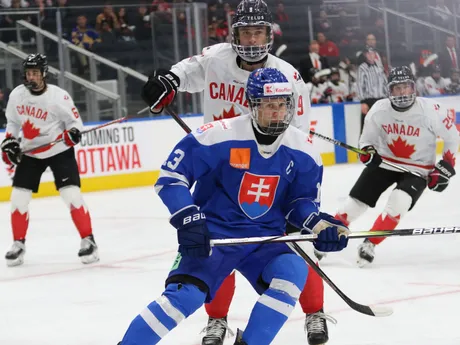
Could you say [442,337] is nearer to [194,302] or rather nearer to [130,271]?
[194,302]

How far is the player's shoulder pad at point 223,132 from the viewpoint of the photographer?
9.46 feet

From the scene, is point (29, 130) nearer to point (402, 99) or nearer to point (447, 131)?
point (402, 99)

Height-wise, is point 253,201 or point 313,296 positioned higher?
point 253,201

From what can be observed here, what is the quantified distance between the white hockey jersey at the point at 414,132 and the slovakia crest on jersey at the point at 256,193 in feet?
7.34

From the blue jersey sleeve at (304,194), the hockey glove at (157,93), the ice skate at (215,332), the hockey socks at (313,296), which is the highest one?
the hockey glove at (157,93)

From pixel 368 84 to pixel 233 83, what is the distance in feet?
21.9

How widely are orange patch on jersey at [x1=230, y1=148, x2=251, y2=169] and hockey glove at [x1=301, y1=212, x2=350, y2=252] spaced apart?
260 millimetres

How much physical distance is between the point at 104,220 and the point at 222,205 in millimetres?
4211

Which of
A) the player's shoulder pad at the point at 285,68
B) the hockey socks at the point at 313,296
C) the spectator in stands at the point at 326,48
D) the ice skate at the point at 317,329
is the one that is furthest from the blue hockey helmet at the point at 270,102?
the spectator in stands at the point at 326,48

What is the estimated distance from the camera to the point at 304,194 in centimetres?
297

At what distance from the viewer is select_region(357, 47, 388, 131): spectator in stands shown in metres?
10.2

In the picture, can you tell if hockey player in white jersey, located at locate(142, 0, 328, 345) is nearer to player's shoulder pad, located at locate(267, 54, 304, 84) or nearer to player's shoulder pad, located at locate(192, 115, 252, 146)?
player's shoulder pad, located at locate(267, 54, 304, 84)

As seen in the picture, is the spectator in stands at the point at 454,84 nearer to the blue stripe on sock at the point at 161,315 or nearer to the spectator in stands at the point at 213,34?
the spectator in stands at the point at 213,34

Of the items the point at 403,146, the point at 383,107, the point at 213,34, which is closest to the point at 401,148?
the point at 403,146
